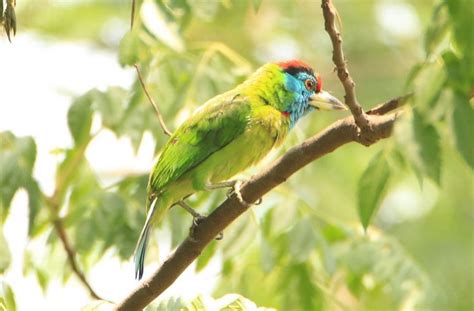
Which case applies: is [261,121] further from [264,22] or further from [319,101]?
[264,22]

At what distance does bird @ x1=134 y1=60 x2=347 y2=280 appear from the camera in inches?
204

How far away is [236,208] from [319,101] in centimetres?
179

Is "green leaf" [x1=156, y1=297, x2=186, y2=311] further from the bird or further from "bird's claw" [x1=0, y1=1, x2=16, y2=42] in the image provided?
"bird's claw" [x1=0, y1=1, x2=16, y2=42]

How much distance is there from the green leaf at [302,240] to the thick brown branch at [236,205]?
1044 millimetres

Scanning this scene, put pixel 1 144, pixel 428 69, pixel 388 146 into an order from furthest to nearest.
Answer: pixel 1 144 → pixel 388 146 → pixel 428 69

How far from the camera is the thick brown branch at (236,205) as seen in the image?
3793 millimetres

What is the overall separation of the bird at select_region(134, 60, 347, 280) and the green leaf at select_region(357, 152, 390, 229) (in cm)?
148

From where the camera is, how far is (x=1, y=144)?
5.12 meters

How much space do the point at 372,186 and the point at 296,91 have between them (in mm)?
2176

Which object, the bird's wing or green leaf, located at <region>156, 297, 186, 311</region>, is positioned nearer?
green leaf, located at <region>156, 297, 186, 311</region>

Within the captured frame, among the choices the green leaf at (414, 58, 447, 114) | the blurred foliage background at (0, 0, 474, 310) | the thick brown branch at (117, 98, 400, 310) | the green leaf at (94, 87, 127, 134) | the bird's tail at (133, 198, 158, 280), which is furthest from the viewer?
the green leaf at (94, 87, 127, 134)

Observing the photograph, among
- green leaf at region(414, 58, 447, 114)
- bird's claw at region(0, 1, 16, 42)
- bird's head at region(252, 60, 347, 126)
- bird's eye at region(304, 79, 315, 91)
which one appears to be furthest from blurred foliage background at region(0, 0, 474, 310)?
bird's claw at region(0, 1, 16, 42)

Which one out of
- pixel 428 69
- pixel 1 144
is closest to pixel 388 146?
pixel 428 69

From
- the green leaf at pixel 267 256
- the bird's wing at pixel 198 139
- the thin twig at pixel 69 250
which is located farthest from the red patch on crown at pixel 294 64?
the thin twig at pixel 69 250
